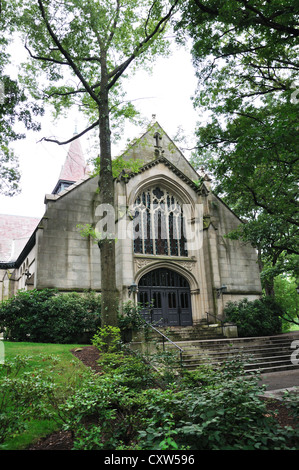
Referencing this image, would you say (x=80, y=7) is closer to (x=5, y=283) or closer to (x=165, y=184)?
(x=165, y=184)

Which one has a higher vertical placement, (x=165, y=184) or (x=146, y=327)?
(x=165, y=184)

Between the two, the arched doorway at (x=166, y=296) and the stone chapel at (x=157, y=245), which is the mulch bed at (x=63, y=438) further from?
the arched doorway at (x=166, y=296)

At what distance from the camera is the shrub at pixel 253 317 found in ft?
60.1

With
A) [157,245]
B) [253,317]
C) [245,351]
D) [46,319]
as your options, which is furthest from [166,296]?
[46,319]

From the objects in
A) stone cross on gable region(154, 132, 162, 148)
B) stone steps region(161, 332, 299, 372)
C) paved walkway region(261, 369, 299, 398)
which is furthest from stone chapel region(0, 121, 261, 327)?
paved walkway region(261, 369, 299, 398)

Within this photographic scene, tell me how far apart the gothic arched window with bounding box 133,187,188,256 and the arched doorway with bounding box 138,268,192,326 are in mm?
1389

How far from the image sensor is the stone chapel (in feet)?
55.6

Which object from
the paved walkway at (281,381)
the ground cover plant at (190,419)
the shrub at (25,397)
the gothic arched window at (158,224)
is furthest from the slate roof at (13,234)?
the ground cover plant at (190,419)

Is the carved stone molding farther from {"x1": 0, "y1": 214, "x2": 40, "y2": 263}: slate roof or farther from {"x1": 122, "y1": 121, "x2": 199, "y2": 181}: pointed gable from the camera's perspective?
{"x1": 0, "y1": 214, "x2": 40, "y2": 263}: slate roof

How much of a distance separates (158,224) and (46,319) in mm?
8602

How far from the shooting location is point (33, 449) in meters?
4.91

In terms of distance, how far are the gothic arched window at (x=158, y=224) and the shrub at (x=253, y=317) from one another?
4.35 meters
